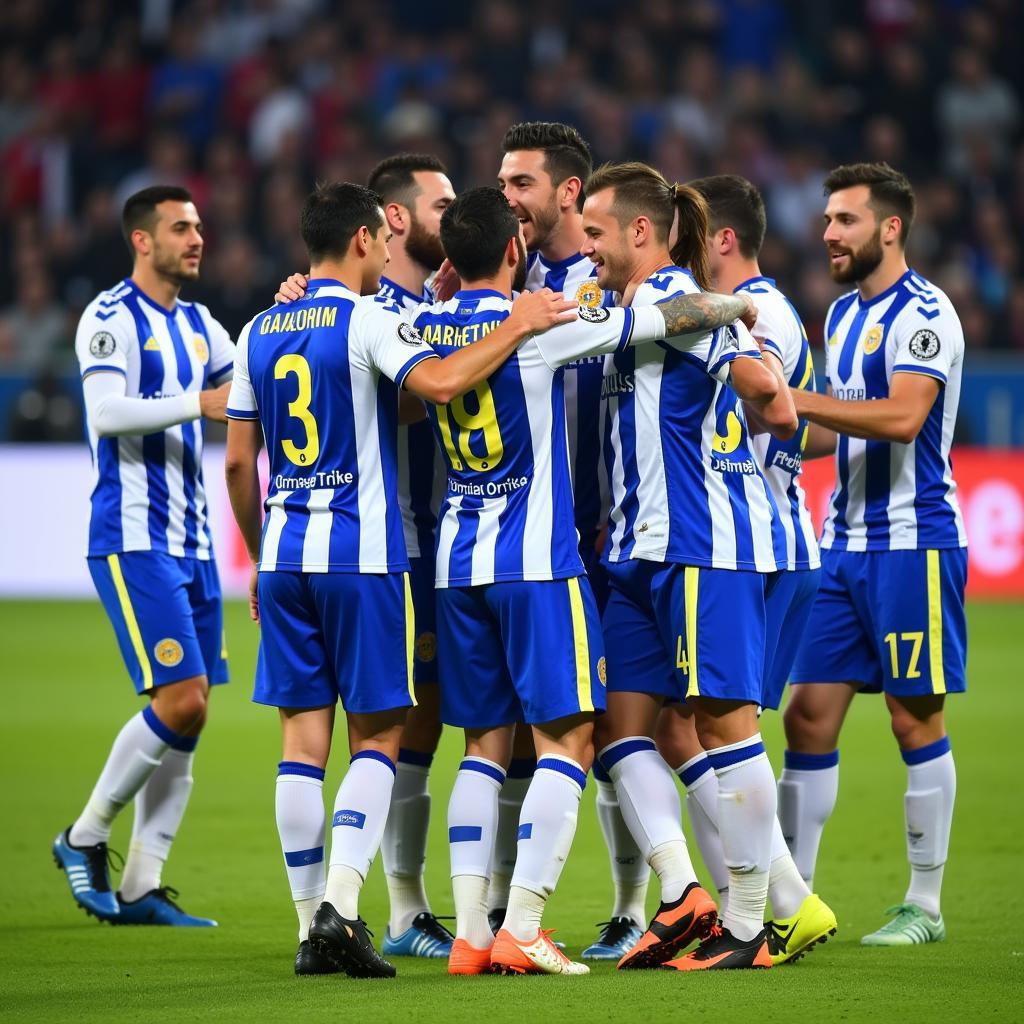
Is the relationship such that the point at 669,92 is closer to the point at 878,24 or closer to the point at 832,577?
the point at 878,24

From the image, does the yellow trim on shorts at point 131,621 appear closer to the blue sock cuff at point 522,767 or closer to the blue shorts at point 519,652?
the blue sock cuff at point 522,767

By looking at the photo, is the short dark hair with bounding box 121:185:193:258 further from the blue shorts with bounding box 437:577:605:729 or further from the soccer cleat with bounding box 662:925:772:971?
the soccer cleat with bounding box 662:925:772:971

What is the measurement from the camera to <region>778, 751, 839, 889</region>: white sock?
19.0 feet

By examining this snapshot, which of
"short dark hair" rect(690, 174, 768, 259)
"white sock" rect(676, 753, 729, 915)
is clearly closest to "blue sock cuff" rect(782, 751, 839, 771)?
"white sock" rect(676, 753, 729, 915)

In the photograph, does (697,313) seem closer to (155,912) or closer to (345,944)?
(345,944)

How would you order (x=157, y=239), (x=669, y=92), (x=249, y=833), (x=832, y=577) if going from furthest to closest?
(x=669, y=92)
(x=249, y=833)
(x=157, y=239)
(x=832, y=577)

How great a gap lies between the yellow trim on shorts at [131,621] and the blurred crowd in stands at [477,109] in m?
10.1

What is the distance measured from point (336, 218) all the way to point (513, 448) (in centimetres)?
86

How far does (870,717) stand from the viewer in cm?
1077

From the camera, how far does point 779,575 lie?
17.4 ft

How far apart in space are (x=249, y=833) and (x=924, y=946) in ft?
10.2

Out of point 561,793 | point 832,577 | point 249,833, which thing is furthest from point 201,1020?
point 249,833

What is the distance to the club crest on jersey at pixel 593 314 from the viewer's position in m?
4.84

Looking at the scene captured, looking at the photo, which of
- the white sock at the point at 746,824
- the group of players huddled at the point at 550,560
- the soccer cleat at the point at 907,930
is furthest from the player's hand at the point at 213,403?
the soccer cleat at the point at 907,930
